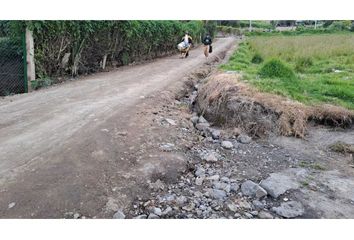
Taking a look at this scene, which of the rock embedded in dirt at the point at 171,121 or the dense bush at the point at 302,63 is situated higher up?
the dense bush at the point at 302,63

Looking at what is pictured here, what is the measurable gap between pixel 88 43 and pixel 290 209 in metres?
9.66

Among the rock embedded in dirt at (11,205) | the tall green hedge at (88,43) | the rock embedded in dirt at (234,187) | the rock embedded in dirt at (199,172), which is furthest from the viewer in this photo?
the tall green hedge at (88,43)

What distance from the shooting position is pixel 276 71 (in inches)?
335

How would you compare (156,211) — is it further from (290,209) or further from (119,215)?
(290,209)

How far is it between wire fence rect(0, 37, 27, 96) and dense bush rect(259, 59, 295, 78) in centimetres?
613

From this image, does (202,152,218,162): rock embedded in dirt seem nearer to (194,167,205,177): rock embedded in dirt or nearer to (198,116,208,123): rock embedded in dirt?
(194,167,205,177): rock embedded in dirt

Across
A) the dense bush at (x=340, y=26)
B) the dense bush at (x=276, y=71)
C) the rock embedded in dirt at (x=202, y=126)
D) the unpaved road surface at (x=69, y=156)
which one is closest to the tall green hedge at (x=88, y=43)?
the unpaved road surface at (x=69, y=156)

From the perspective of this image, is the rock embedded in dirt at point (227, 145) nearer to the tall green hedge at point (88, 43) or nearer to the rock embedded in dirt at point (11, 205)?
the rock embedded in dirt at point (11, 205)

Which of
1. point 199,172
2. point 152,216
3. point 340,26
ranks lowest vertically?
point 152,216

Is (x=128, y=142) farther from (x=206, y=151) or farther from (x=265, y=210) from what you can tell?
(x=265, y=210)

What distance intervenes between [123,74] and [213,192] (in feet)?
28.3

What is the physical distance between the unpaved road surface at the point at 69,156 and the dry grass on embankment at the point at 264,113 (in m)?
1.52


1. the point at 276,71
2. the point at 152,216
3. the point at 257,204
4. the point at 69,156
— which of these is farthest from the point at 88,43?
the point at 257,204

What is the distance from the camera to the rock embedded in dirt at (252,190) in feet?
13.0
